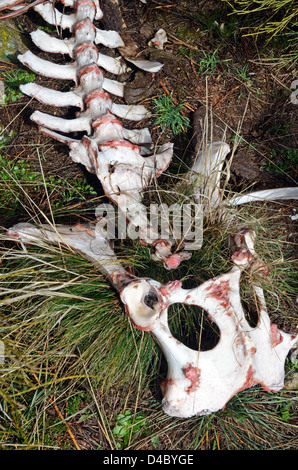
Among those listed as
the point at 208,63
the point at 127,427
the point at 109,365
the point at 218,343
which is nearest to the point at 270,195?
the point at 218,343

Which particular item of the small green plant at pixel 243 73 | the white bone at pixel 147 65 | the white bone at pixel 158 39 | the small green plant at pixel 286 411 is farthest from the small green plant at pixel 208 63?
the small green plant at pixel 286 411

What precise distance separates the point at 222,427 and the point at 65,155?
196 centimetres

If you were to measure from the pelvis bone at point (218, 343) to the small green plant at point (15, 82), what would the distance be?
47.9 inches

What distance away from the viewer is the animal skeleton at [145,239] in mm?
2111

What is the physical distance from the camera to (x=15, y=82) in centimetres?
317

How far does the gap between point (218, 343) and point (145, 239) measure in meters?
0.64

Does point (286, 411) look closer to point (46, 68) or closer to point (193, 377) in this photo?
point (193, 377)

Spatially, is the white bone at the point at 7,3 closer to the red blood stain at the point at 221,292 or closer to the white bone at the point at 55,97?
the white bone at the point at 55,97

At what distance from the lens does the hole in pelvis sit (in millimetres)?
2488

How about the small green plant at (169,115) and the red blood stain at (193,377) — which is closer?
the red blood stain at (193,377)

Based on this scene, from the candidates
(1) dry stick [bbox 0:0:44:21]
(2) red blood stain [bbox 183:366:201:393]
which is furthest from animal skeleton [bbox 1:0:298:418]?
(1) dry stick [bbox 0:0:44:21]

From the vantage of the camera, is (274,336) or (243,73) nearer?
(274,336)
